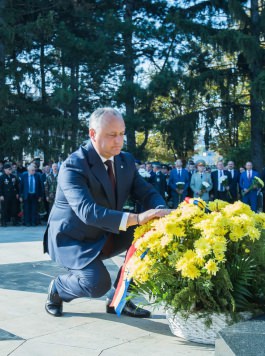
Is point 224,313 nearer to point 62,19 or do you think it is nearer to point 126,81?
point 126,81

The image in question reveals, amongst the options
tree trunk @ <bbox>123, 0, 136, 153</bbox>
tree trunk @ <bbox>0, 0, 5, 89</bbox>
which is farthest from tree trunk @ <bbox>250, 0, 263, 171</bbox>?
tree trunk @ <bbox>0, 0, 5, 89</bbox>

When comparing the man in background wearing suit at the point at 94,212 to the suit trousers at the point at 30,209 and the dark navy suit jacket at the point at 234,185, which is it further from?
the dark navy suit jacket at the point at 234,185

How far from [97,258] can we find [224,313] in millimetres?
1131

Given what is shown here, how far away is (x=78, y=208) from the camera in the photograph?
3.96 metres

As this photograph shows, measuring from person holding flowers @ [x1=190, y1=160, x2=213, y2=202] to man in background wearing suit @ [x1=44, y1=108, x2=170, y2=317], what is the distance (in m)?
11.2

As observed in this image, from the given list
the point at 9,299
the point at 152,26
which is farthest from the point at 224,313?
the point at 152,26

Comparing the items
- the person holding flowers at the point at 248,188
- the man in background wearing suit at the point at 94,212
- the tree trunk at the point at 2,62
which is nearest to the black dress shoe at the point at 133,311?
the man in background wearing suit at the point at 94,212

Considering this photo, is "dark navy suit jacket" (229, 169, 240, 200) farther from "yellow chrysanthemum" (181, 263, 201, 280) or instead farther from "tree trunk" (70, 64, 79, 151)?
"yellow chrysanthemum" (181, 263, 201, 280)

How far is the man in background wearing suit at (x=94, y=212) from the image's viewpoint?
395 centimetres

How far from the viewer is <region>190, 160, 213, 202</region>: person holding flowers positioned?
15.6 m

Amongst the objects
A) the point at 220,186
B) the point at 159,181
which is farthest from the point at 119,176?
the point at 159,181

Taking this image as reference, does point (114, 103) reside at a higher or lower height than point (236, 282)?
higher

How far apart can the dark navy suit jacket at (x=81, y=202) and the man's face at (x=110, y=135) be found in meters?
0.13

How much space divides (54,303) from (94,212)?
1047 mm
